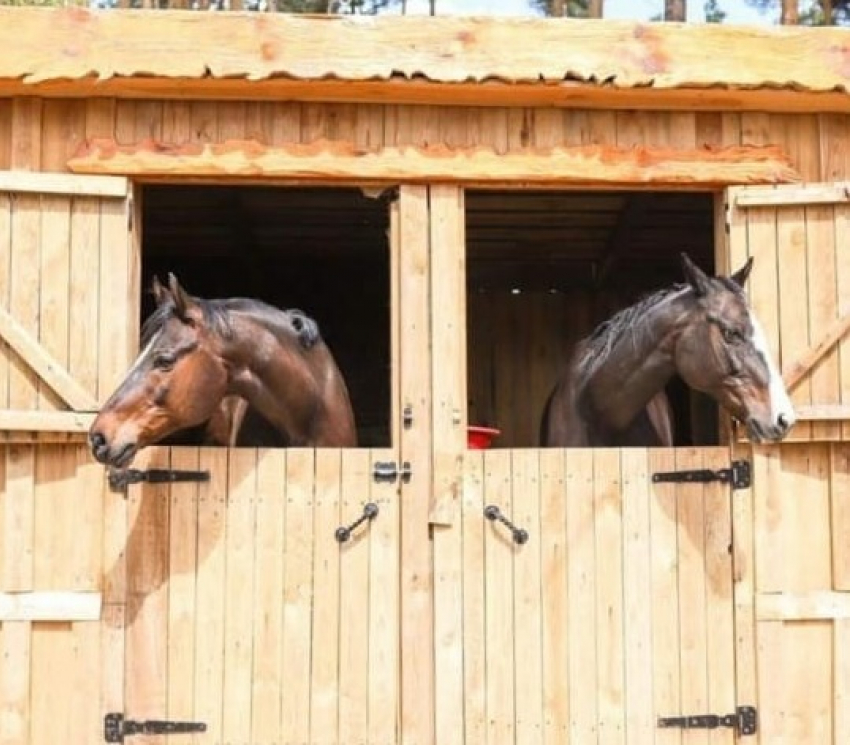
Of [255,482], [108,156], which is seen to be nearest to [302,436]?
[255,482]

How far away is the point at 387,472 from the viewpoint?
13.4 ft

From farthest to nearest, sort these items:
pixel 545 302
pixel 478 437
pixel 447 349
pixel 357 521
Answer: pixel 545 302 → pixel 478 437 → pixel 447 349 → pixel 357 521

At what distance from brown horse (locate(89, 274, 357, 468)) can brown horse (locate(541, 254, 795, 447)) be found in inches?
40.1

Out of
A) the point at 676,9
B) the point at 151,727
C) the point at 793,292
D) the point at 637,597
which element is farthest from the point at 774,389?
the point at 676,9

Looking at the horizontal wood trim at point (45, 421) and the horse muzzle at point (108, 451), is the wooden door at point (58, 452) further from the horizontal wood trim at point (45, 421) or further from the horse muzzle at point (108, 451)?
the horse muzzle at point (108, 451)

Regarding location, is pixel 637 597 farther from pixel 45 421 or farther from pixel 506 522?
pixel 45 421

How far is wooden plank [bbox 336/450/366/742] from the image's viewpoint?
403 cm

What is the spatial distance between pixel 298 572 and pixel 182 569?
39cm

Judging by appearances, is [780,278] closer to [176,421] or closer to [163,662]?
[176,421]

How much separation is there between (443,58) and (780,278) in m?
1.41

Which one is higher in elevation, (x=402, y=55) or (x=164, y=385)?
(x=402, y=55)

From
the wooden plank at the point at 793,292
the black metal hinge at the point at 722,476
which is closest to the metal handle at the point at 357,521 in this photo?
the black metal hinge at the point at 722,476

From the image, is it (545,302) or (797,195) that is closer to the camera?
(797,195)

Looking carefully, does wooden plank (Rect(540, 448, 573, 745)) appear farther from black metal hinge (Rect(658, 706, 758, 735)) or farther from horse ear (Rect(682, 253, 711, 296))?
horse ear (Rect(682, 253, 711, 296))
